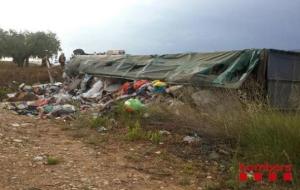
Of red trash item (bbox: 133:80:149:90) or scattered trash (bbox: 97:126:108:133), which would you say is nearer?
scattered trash (bbox: 97:126:108:133)

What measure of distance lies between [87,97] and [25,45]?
32034 millimetres

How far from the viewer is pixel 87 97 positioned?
1238cm

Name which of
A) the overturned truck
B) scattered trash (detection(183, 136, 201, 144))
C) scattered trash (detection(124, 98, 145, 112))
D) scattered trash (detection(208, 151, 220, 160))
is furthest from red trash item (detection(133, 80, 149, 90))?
scattered trash (detection(208, 151, 220, 160))

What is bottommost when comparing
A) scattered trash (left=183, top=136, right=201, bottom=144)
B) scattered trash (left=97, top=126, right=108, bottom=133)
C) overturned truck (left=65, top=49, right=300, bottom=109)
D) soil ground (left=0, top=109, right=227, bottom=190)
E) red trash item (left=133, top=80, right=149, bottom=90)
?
soil ground (left=0, top=109, right=227, bottom=190)

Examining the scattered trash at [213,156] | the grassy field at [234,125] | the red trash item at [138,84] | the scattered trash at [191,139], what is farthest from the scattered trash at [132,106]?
the red trash item at [138,84]

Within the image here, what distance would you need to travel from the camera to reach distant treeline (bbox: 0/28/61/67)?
1635 inches

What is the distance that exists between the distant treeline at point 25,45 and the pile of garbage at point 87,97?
27.9m

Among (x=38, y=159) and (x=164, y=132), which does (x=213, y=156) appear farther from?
(x=38, y=159)

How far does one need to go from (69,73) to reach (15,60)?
2639cm

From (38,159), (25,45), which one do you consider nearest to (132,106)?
(38,159)

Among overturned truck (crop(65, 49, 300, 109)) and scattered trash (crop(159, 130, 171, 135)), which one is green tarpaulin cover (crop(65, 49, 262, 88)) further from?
scattered trash (crop(159, 130, 171, 135))

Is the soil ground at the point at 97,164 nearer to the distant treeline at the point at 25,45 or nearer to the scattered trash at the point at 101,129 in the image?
the scattered trash at the point at 101,129

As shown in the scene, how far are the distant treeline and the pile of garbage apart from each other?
27.9 meters

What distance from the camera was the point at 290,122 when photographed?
4941 millimetres
